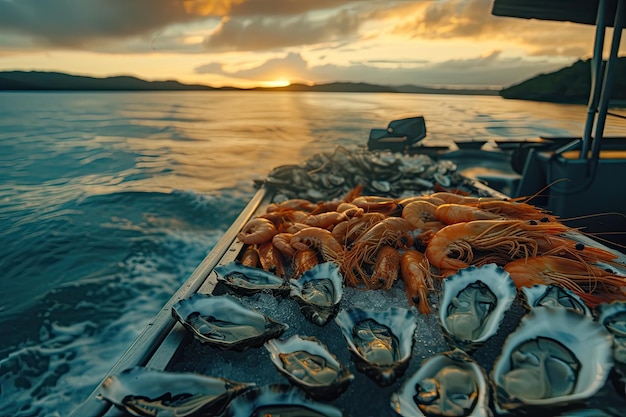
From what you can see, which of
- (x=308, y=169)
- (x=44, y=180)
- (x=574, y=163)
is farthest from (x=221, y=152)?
(x=574, y=163)

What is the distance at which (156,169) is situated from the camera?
13906 millimetres

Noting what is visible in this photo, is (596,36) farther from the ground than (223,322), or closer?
farther from the ground

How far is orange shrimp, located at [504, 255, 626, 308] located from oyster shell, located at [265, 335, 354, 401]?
54.6 inches

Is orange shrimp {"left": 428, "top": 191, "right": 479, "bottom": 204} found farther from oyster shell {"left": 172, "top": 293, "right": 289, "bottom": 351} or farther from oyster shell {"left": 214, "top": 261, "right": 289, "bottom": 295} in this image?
oyster shell {"left": 172, "top": 293, "right": 289, "bottom": 351}

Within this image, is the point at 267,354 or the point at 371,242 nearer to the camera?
the point at 267,354

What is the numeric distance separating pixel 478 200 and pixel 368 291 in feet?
5.30

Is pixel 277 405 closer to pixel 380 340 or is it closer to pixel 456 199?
pixel 380 340

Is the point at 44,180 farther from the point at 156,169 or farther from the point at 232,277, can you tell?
the point at 232,277

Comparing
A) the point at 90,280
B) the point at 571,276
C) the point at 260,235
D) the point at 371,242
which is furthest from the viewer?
the point at 90,280

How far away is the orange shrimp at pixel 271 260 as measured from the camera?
2835 millimetres

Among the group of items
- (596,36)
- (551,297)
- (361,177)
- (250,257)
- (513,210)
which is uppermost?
(596,36)

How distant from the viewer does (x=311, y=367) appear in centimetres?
155

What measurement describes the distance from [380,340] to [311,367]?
379 mm

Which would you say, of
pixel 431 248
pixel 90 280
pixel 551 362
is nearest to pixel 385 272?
pixel 431 248
